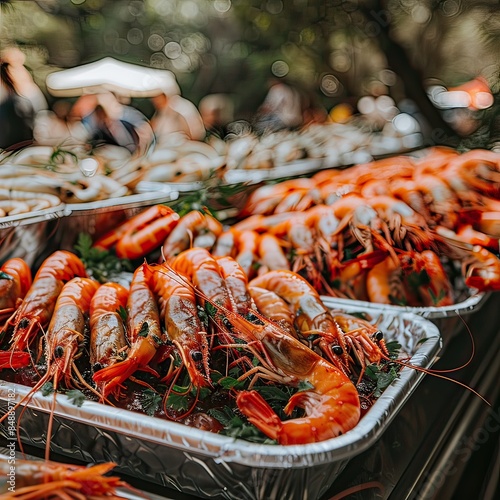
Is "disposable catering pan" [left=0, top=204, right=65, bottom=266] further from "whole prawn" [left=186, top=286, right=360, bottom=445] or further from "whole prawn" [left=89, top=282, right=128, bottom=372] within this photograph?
"whole prawn" [left=186, top=286, right=360, bottom=445]

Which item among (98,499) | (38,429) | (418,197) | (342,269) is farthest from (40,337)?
(418,197)

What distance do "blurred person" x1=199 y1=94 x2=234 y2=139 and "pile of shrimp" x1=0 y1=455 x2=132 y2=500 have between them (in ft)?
4.94

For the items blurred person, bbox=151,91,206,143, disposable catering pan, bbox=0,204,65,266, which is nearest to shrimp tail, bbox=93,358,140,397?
disposable catering pan, bbox=0,204,65,266

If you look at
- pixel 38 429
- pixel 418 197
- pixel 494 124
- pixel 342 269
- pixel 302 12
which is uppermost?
pixel 302 12

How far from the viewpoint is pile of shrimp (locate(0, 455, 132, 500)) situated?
629 millimetres

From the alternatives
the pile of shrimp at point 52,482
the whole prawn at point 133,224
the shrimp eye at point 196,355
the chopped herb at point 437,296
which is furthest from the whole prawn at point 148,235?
the pile of shrimp at point 52,482

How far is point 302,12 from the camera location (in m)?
1.66

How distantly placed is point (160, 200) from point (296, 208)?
40 cm

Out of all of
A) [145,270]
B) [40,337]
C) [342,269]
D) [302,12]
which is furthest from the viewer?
[302,12]

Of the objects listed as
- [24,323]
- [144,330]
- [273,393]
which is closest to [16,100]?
[24,323]

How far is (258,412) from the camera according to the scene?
843 mm

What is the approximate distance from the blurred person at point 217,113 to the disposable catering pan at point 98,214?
0.49m

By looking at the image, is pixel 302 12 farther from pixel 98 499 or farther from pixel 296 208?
pixel 98 499

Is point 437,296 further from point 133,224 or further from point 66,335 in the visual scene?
point 66,335
